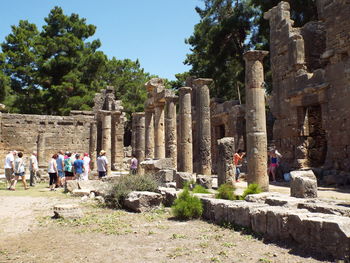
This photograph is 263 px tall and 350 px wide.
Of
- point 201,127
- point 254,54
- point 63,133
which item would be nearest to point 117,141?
point 63,133

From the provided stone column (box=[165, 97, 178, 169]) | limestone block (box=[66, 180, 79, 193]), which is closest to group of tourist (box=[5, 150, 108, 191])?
A: limestone block (box=[66, 180, 79, 193])

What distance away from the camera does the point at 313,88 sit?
15.8 metres

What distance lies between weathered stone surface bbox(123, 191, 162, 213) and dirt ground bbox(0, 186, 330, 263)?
12.9 inches

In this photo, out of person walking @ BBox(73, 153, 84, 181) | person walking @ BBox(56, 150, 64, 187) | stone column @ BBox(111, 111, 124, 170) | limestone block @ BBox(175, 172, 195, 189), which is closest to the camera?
limestone block @ BBox(175, 172, 195, 189)

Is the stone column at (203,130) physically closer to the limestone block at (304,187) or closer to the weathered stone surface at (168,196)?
the weathered stone surface at (168,196)

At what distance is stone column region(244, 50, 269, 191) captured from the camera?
11109 millimetres

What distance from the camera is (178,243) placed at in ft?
20.5

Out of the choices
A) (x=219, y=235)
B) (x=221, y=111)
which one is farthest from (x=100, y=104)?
(x=219, y=235)

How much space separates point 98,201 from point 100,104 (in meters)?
16.7

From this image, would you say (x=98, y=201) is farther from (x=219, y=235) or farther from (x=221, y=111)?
(x=221, y=111)

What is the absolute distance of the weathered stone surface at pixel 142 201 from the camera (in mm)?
9523

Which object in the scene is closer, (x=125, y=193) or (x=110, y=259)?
(x=110, y=259)

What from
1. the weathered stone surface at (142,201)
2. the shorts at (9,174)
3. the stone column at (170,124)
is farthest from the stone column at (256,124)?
the shorts at (9,174)

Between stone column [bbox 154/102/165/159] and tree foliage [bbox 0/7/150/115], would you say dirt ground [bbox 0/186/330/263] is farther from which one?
tree foliage [bbox 0/7/150/115]
